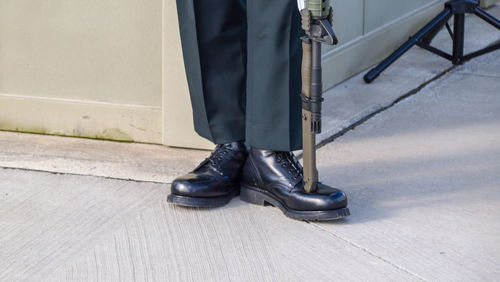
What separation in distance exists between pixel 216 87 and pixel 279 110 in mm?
180

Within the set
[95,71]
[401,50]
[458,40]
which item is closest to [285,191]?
[95,71]

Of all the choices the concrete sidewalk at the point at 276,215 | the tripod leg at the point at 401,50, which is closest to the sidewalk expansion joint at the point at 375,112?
the concrete sidewalk at the point at 276,215

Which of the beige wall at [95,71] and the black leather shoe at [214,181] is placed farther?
the beige wall at [95,71]

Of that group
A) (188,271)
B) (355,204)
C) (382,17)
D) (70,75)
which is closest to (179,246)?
(188,271)

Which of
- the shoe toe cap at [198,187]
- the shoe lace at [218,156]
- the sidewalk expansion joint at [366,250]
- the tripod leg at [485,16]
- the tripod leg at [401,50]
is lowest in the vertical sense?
the sidewalk expansion joint at [366,250]

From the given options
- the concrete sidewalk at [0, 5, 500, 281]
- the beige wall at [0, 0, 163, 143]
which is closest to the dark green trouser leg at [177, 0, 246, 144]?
the concrete sidewalk at [0, 5, 500, 281]

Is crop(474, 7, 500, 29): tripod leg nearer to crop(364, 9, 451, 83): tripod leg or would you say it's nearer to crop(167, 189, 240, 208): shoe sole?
crop(364, 9, 451, 83): tripod leg

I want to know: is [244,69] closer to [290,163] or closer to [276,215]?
[290,163]

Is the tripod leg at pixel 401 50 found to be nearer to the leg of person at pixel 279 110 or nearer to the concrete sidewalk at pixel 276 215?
the concrete sidewalk at pixel 276 215

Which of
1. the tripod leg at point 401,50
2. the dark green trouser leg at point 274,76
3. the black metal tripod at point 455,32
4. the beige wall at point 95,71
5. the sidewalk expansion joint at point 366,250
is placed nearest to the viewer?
the sidewalk expansion joint at point 366,250

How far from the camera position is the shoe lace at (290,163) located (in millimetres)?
1684

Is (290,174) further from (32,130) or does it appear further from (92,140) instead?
(32,130)

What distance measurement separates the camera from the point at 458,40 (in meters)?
2.91

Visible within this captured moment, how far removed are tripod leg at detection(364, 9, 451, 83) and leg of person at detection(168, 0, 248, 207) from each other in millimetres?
1081
